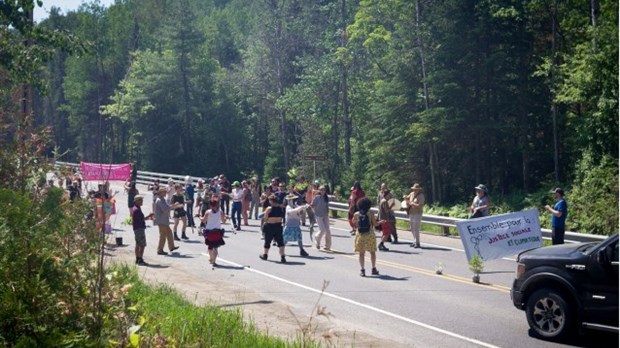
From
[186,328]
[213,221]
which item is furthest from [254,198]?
[186,328]

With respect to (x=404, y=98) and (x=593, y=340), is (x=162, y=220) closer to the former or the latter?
(x=593, y=340)

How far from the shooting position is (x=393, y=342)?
12266 millimetres

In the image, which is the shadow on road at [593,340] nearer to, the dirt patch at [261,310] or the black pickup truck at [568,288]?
the black pickup truck at [568,288]

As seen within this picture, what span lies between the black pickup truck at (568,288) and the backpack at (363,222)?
6.01 m

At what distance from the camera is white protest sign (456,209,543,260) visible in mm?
19203

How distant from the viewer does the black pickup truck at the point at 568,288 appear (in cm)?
1152

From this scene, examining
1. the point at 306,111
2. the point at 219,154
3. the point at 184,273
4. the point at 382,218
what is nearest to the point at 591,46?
the point at 382,218

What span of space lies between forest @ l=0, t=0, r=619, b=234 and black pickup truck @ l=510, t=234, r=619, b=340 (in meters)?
6.41

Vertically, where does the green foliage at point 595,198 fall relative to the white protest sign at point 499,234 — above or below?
above

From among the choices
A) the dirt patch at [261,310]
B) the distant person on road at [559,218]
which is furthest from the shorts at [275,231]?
the distant person on road at [559,218]

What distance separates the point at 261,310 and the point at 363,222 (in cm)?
470

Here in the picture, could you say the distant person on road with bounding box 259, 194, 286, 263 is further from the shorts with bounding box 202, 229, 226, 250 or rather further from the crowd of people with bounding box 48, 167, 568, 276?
the shorts with bounding box 202, 229, 226, 250

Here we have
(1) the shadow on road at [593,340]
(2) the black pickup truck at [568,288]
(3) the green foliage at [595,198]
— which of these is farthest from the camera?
(3) the green foliage at [595,198]

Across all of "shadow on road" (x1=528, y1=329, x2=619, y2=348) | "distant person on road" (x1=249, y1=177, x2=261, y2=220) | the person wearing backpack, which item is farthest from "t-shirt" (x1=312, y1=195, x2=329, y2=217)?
"shadow on road" (x1=528, y1=329, x2=619, y2=348)
